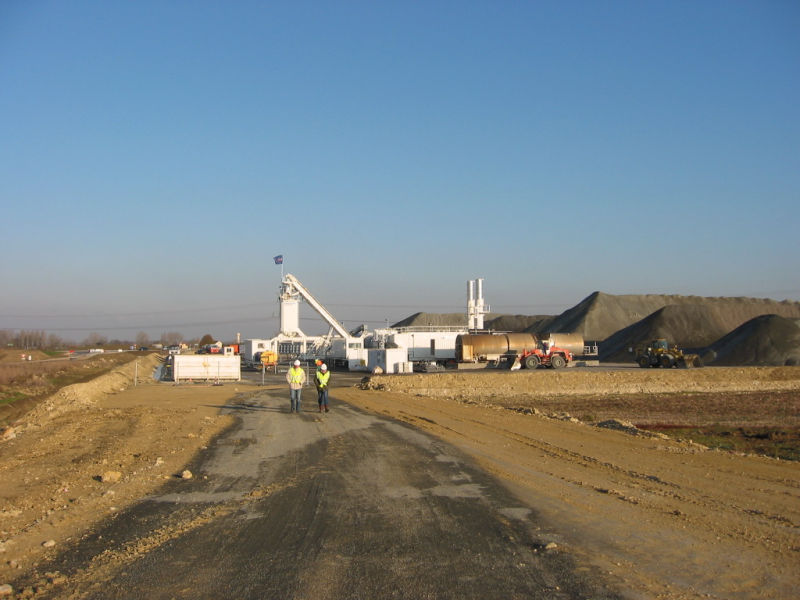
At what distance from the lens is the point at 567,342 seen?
45531 mm

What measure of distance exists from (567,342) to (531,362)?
375cm

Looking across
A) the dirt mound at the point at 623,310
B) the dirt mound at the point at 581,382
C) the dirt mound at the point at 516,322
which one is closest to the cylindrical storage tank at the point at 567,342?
the dirt mound at the point at 581,382

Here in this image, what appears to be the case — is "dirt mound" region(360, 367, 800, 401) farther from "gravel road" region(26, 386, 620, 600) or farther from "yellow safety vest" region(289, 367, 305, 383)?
"gravel road" region(26, 386, 620, 600)

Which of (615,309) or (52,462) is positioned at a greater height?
(615,309)

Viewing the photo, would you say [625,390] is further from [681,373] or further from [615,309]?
[615,309]

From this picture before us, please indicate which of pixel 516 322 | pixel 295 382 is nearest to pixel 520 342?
pixel 295 382

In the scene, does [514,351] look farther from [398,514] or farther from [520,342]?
[398,514]

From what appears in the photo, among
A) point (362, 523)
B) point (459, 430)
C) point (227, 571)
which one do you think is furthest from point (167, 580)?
point (459, 430)

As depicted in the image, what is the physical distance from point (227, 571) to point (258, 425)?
466 inches

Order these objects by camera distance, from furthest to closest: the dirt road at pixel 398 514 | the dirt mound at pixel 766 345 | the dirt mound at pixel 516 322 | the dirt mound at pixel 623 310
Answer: the dirt mound at pixel 516 322 < the dirt mound at pixel 623 310 < the dirt mound at pixel 766 345 < the dirt road at pixel 398 514

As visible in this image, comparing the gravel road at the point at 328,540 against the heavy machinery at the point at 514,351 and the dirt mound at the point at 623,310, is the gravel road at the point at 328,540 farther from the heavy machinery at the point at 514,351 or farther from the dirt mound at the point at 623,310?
the dirt mound at the point at 623,310

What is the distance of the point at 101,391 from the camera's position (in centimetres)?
3247

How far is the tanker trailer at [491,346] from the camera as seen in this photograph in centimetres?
4488

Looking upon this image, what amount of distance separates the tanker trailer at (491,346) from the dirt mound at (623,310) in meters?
67.3
